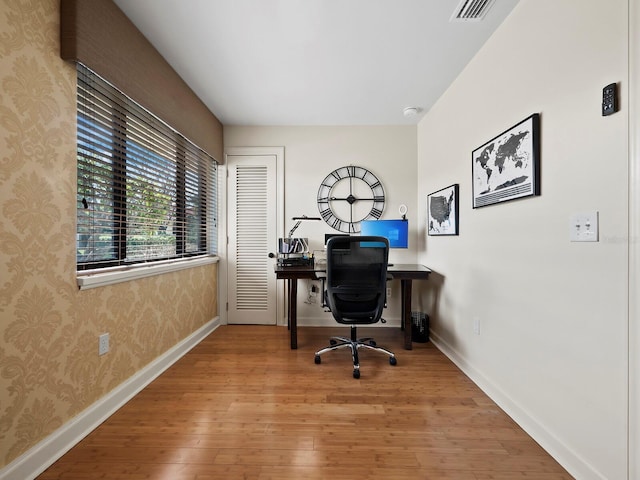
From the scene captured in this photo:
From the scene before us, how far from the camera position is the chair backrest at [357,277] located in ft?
7.32

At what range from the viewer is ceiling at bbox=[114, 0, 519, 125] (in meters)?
1.69

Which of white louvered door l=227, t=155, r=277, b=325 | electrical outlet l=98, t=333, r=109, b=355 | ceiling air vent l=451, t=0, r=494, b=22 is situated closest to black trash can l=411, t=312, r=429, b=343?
white louvered door l=227, t=155, r=277, b=325

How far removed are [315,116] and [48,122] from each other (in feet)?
7.63

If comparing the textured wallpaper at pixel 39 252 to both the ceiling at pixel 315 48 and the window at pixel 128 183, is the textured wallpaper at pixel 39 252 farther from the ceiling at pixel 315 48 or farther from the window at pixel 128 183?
the ceiling at pixel 315 48

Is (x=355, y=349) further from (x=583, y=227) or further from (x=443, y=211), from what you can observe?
(x=583, y=227)

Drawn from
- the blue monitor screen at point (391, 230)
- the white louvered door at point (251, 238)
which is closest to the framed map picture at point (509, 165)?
the blue monitor screen at point (391, 230)

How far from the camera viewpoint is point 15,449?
1.19m

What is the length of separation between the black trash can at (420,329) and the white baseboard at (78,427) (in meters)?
2.25

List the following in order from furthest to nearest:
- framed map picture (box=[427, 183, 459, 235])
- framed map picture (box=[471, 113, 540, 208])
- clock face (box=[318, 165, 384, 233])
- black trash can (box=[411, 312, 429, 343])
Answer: clock face (box=[318, 165, 384, 233])
black trash can (box=[411, 312, 429, 343])
framed map picture (box=[427, 183, 459, 235])
framed map picture (box=[471, 113, 540, 208])

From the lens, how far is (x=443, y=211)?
2648 millimetres

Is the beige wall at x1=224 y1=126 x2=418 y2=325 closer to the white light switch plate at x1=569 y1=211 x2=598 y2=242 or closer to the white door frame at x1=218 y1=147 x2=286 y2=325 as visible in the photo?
the white door frame at x1=218 y1=147 x2=286 y2=325

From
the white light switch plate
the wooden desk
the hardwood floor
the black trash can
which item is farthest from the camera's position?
the black trash can

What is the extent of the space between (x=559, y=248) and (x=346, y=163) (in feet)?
7.85

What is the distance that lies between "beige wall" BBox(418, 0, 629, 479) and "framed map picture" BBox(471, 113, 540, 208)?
0.17 ft
